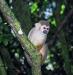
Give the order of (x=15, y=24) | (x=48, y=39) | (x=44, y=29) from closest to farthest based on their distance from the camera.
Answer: (x=15, y=24) < (x=44, y=29) < (x=48, y=39)

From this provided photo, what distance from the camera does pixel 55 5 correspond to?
4.59 metres

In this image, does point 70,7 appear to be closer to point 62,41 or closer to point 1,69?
point 62,41

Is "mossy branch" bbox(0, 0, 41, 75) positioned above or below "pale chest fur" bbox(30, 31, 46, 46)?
above

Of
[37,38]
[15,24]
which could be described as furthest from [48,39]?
[15,24]

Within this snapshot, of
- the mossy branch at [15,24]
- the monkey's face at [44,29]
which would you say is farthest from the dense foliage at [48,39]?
the mossy branch at [15,24]

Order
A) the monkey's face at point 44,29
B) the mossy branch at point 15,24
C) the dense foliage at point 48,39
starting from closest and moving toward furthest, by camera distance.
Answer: the mossy branch at point 15,24
the monkey's face at point 44,29
the dense foliage at point 48,39

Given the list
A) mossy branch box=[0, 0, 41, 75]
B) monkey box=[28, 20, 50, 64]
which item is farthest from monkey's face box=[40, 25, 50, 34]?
mossy branch box=[0, 0, 41, 75]

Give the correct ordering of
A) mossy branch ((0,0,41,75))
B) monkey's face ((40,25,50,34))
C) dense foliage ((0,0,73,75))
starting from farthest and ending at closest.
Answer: dense foliage ((0,0,73,75)) < monkey's face ((40,25,50,34)) < mossy branch ((0,0,41,75))

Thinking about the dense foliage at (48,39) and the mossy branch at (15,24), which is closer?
the mossy branch at (15,24)

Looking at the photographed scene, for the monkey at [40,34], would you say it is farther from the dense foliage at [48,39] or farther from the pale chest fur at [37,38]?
the dense foliage at [48,39]

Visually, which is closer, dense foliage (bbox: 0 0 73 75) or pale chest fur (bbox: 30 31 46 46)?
pale chest fur (bbox: 30 31 46 46)

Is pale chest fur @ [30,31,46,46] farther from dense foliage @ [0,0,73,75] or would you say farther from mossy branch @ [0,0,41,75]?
mossy branch @ [0,0,41,75]

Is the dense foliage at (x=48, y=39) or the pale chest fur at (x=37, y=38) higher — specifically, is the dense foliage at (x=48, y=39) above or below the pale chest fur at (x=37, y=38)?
below

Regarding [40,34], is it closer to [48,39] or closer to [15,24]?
[48,39]
